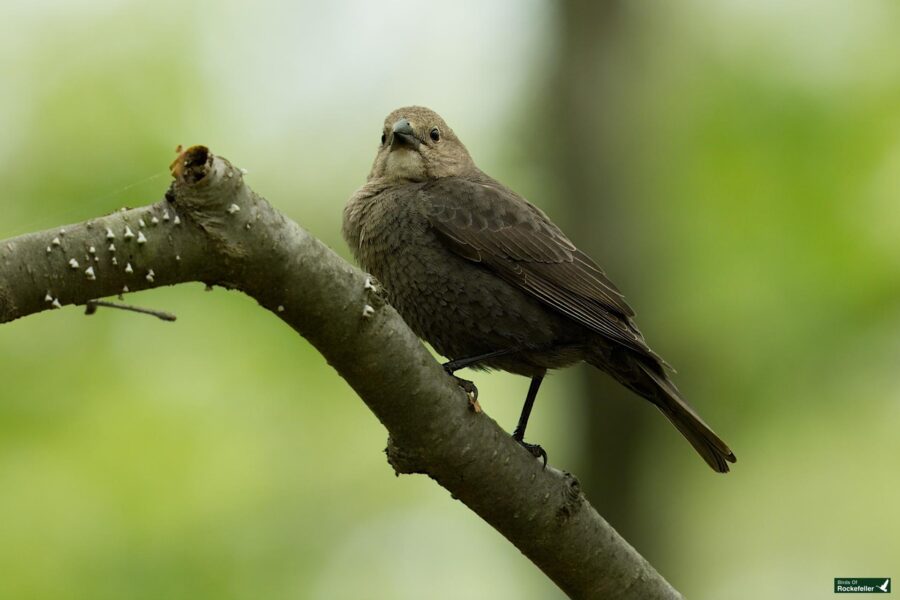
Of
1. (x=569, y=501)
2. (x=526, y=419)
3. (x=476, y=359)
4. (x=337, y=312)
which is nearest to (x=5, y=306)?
(x=337, y=312)

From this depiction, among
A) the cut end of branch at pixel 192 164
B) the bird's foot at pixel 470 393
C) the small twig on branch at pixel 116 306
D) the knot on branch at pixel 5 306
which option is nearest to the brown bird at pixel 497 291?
the bird's foot at pixel 470 393

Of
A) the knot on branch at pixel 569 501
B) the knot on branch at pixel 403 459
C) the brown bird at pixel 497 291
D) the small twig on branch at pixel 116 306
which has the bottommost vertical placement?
the small twig on branch at pixel 116 306

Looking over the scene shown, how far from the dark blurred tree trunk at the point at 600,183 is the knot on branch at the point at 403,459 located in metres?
3.71

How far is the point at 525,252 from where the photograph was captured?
16.8 feet

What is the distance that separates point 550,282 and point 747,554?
4553 mm

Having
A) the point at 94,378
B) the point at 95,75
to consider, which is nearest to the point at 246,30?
the point at 95,75

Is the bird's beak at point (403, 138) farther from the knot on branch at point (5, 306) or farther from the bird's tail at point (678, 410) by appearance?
the knot on branch at point (5, 306)

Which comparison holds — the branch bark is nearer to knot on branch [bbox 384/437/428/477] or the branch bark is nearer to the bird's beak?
knot on branch [bbox 384/437/428/477]

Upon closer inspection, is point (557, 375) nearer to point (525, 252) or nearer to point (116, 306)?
point (525, 252)

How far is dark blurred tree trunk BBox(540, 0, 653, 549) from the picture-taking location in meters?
7.13

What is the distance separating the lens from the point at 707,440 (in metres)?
4.83

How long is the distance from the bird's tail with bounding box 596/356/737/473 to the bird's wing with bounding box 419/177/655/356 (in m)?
0.16

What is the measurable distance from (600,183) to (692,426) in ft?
10.4

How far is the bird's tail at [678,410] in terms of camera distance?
478 cm
